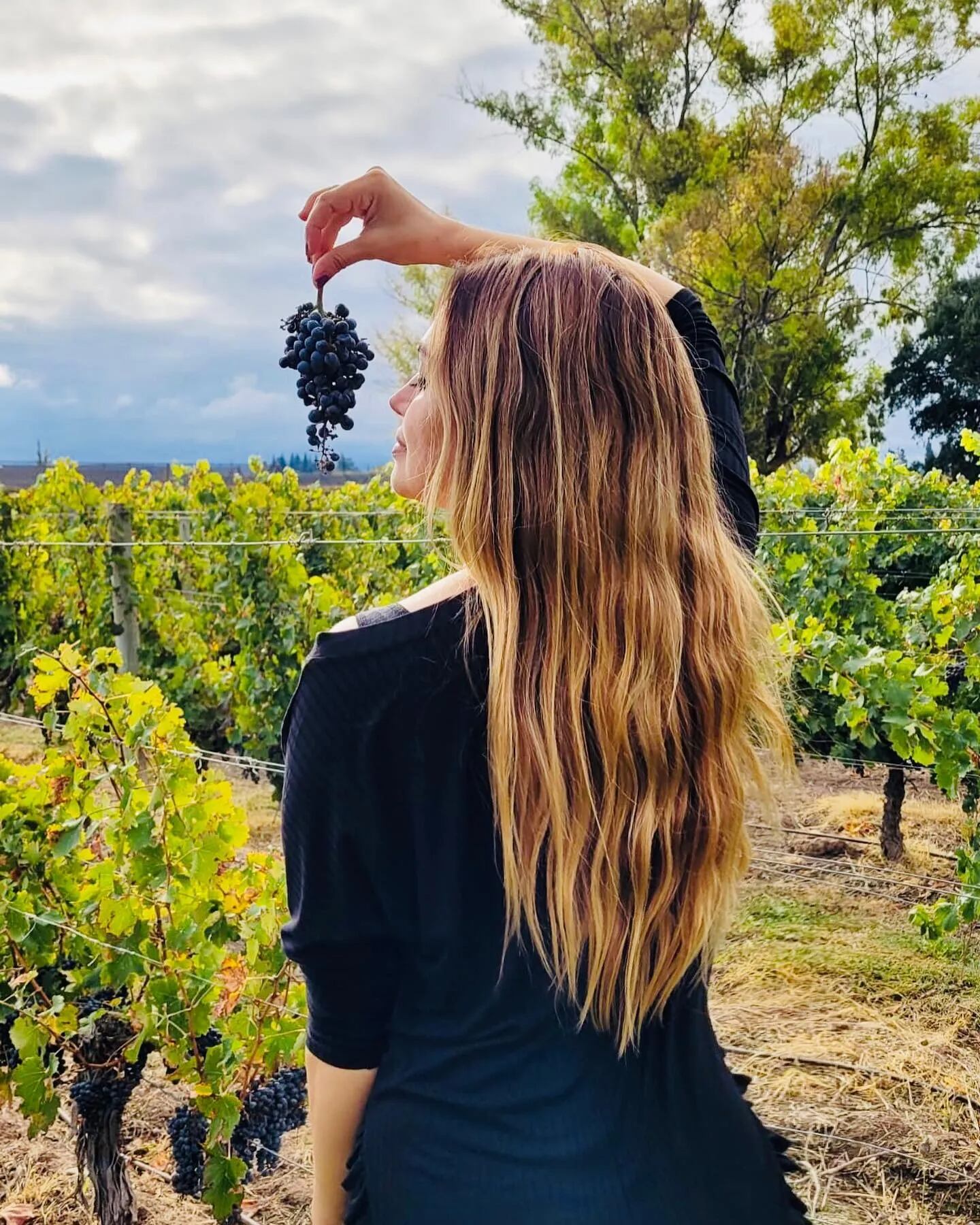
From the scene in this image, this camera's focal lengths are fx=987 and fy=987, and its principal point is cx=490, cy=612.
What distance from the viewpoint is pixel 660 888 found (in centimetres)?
89

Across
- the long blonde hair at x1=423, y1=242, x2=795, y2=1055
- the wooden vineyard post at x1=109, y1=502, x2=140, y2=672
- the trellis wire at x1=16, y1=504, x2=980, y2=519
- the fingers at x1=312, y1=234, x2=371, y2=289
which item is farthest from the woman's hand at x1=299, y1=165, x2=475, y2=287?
the wooden vineyard post at x1=109, y1=502, x2=140, y2=672

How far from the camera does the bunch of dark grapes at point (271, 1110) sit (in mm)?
1767

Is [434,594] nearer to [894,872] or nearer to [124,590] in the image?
[894,872]

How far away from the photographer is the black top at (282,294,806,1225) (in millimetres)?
817

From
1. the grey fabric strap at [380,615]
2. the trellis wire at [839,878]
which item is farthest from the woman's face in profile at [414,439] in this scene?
the trellis wire at [839,878]

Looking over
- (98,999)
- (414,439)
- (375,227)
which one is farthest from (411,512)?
(414,439)

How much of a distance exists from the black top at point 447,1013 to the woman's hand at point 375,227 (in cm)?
58

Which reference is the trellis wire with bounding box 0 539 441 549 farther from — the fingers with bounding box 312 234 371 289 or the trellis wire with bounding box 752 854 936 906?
the fingers with bounding box 312 234 371 289

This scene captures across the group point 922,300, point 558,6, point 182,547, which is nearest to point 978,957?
point 182,547

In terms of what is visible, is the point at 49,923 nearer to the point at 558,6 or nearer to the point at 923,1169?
the point at 923,1169

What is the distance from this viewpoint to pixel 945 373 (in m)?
20.2

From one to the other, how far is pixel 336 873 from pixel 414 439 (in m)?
0.40

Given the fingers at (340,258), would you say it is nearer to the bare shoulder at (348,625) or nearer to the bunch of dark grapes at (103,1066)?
the bare shoulder at (348,625)

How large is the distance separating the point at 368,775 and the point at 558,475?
0.30 m
